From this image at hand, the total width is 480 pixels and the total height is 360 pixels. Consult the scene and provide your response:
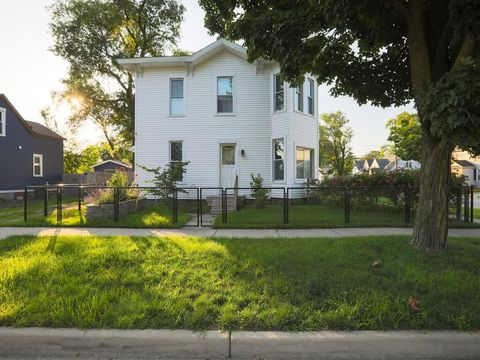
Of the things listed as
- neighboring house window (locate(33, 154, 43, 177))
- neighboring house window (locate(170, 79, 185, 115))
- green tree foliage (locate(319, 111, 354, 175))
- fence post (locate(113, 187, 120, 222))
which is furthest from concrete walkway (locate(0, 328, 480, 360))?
green tree foliage (locate(319, 111, 354, 175))

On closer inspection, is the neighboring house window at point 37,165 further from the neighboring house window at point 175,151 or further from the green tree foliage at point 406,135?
the green tree foliage at point 406,135

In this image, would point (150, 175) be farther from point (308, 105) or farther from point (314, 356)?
point (314, 356)

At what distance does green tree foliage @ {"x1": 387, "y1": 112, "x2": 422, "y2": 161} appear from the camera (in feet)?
102

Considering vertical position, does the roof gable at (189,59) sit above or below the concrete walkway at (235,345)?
above

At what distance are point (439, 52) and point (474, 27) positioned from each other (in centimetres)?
91

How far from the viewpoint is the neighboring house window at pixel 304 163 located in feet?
48.1

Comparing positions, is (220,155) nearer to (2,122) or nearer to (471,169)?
(2,122)

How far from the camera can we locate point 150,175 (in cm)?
1549

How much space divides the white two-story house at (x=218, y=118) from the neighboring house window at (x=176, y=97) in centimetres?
5

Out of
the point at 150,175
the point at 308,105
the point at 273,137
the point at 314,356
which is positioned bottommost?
the point at 314,356

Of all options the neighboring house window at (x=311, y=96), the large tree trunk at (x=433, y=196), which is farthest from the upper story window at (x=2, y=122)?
the large tree trunk at (x=433, y=196)

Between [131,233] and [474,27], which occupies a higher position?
[474,27]

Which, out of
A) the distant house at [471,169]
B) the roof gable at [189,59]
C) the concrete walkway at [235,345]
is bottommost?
the concrete walkway at [235,345]

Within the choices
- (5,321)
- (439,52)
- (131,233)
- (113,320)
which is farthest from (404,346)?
(131,233)
